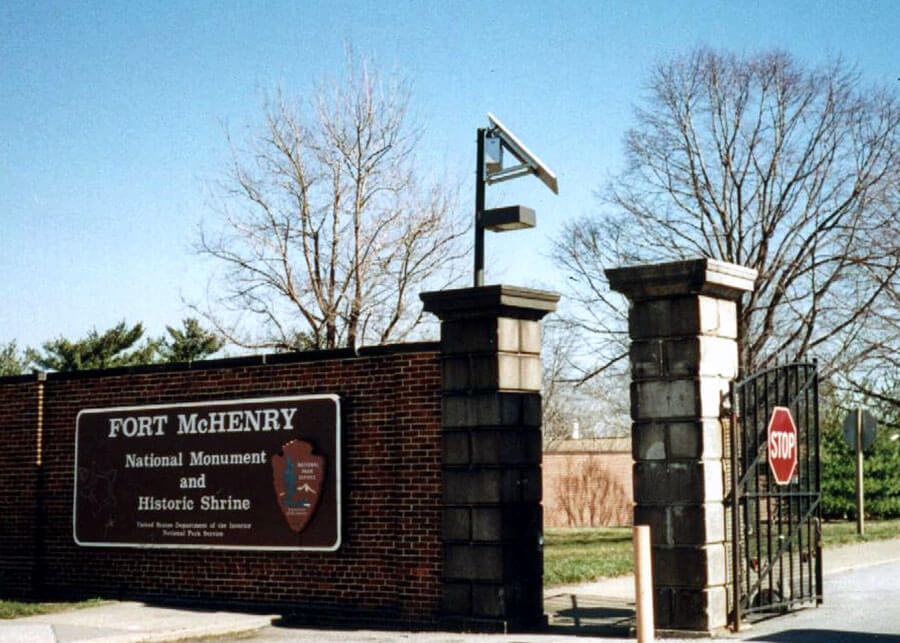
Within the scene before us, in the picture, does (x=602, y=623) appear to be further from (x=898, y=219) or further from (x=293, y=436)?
(x=898, y=219)

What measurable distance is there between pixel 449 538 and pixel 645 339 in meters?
2.91

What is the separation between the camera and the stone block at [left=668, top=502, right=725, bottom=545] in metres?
11.0

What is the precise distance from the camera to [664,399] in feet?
37.2

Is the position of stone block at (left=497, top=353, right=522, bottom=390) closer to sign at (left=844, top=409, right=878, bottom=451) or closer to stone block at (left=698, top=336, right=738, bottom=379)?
stone block at (left=698, top=336, right=738, bottom=379)

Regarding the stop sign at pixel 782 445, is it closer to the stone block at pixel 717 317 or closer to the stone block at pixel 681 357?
the stone block at pixel 717 317

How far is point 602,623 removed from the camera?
12352 millimetres

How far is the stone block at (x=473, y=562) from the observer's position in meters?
11.9

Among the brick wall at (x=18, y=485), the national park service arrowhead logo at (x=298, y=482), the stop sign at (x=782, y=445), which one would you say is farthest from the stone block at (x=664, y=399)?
the brick wall at (x=18, y=485)

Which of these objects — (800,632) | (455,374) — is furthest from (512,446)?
(800,632)

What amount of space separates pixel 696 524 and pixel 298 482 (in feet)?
15.7

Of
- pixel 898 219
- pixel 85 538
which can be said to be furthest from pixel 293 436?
pixel 898 219

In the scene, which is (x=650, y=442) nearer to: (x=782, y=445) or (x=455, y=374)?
(x=782, y=445)

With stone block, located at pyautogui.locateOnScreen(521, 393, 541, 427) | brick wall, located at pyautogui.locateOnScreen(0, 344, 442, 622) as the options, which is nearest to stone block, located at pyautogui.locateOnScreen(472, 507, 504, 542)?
brick wall, located at pyautogui.locateOnScreen(0, 344, 442, 622)

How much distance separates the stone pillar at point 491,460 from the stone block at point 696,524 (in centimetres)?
168
